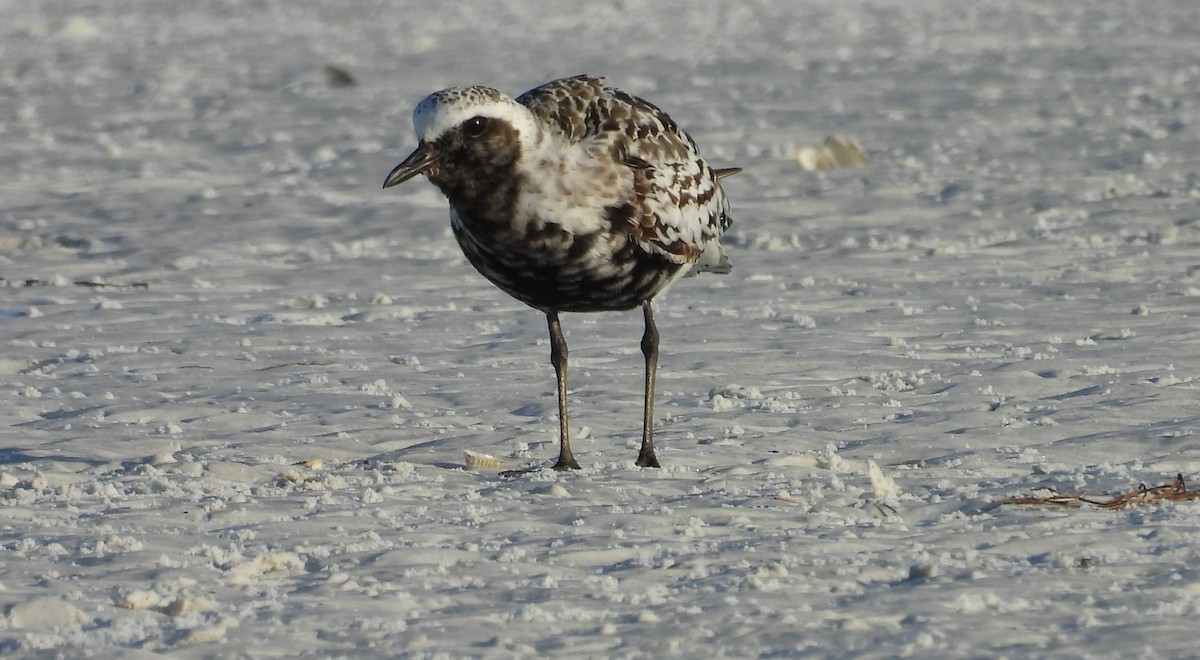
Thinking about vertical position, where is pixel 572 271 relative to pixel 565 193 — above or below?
below

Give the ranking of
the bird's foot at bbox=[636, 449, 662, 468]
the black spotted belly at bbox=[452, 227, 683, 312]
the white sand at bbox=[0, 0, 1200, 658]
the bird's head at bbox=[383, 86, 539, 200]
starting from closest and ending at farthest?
the white sand at bbox=[0, 0, 1200, 658] < the bird's head at bbox=[383, 86, 539, 200] < the black spotted belly at bbox=[452, 227, 683, 312] < the bird's foot at bbox=[636, 449, 662, 468]

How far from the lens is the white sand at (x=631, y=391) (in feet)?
17.6

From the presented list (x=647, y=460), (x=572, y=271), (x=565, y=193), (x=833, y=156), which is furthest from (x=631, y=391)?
(x=833, y=156)

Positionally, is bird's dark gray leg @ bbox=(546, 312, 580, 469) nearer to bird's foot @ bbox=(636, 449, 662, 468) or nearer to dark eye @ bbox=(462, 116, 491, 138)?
bird's foot @ bbox=(636, 449, 662, 468)

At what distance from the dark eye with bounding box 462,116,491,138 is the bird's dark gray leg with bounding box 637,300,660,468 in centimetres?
120

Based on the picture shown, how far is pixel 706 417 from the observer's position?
805 cm

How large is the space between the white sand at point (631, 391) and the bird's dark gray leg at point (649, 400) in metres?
0.12

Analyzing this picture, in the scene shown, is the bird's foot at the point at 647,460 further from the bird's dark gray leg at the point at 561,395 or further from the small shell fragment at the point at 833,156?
the small shell fragment at the point at 833,156

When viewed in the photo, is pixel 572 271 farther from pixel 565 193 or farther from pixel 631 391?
pixel 631 391

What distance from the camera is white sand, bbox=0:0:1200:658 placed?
536cm

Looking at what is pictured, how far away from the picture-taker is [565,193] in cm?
699

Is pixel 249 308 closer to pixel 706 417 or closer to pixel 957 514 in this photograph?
pixel 706 417

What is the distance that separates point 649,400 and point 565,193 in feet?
→ 3.34

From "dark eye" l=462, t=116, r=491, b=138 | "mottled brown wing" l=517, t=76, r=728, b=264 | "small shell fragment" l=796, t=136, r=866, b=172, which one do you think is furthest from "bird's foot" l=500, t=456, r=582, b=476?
"small shell fragment" l=796, t=136, r=866, b=172
